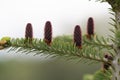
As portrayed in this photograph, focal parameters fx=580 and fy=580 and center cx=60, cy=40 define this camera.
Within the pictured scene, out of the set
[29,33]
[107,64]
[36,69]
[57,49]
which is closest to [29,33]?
[29,33]

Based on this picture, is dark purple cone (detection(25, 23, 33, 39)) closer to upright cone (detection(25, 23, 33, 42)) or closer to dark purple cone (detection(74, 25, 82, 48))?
upright cone (detection(25, 23, 33, 42))

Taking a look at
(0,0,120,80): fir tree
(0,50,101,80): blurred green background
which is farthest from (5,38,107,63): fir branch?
(0,50,101,80): blurred green background

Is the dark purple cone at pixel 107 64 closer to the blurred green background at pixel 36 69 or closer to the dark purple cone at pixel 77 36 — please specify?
the dark purple cone at pixel 77 36

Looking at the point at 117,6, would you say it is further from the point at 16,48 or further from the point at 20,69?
the point at 20,69

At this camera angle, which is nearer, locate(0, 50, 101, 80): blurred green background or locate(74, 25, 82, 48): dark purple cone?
locate(74, 25, 82, 48): dark purple cone

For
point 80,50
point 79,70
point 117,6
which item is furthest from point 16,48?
point 79,70

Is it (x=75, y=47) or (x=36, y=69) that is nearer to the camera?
(x=75, y=47)

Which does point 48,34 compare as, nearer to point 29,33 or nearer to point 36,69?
point 29,33

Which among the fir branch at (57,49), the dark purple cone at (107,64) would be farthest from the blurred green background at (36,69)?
the fir branch at (57,49)
